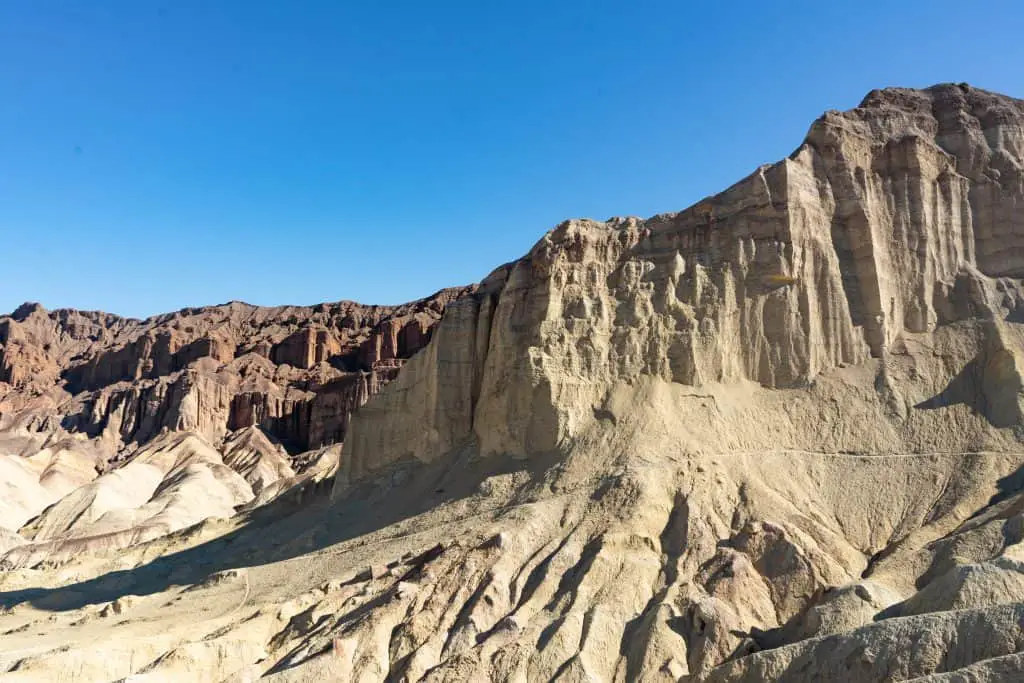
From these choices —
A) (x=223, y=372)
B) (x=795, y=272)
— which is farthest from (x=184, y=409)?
(x=795, y=272)

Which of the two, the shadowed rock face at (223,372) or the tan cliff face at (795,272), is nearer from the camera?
the tan cliff face at (795,272)

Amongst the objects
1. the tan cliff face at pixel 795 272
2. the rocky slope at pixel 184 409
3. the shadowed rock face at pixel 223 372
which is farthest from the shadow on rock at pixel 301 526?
the shadowed rock face at pixel 223 372

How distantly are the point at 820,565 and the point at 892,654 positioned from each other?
353 inches

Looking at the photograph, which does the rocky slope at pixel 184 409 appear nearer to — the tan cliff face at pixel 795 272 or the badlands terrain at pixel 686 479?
the badlands terrain at pixel 686 479

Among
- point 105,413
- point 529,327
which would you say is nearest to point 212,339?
point 105,413

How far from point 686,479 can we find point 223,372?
92.7 metres

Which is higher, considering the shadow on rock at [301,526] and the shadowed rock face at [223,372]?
the shadowed rock face at [223,372]

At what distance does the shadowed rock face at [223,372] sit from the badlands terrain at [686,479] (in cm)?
4639

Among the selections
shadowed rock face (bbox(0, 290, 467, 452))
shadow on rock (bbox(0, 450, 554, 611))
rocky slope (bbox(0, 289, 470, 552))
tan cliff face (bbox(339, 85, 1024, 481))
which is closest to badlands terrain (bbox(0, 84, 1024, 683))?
tan cliff face (bbox(339, 85, 1024, 481))

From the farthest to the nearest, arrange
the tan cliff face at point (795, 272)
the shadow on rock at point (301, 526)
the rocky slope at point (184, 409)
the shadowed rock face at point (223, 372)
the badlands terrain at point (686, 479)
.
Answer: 1. the shadowed rock face at point (223, 372)
2. the rocky slope at point (184, 409)
3. the shadow on rock at point (301, 526)
4. the tan cliff face at point (795, 272)
5. the badlands terrain at point (686, 479)

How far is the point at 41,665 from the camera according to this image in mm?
34031

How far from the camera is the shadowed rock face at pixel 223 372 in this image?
10800cm

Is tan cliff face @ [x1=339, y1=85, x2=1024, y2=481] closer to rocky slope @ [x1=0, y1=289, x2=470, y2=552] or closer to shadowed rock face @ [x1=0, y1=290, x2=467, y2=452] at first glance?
rocky slope @ [x1=0, y1=289, x2=470, y2=552]

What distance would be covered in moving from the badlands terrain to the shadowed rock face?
46.4 metres
